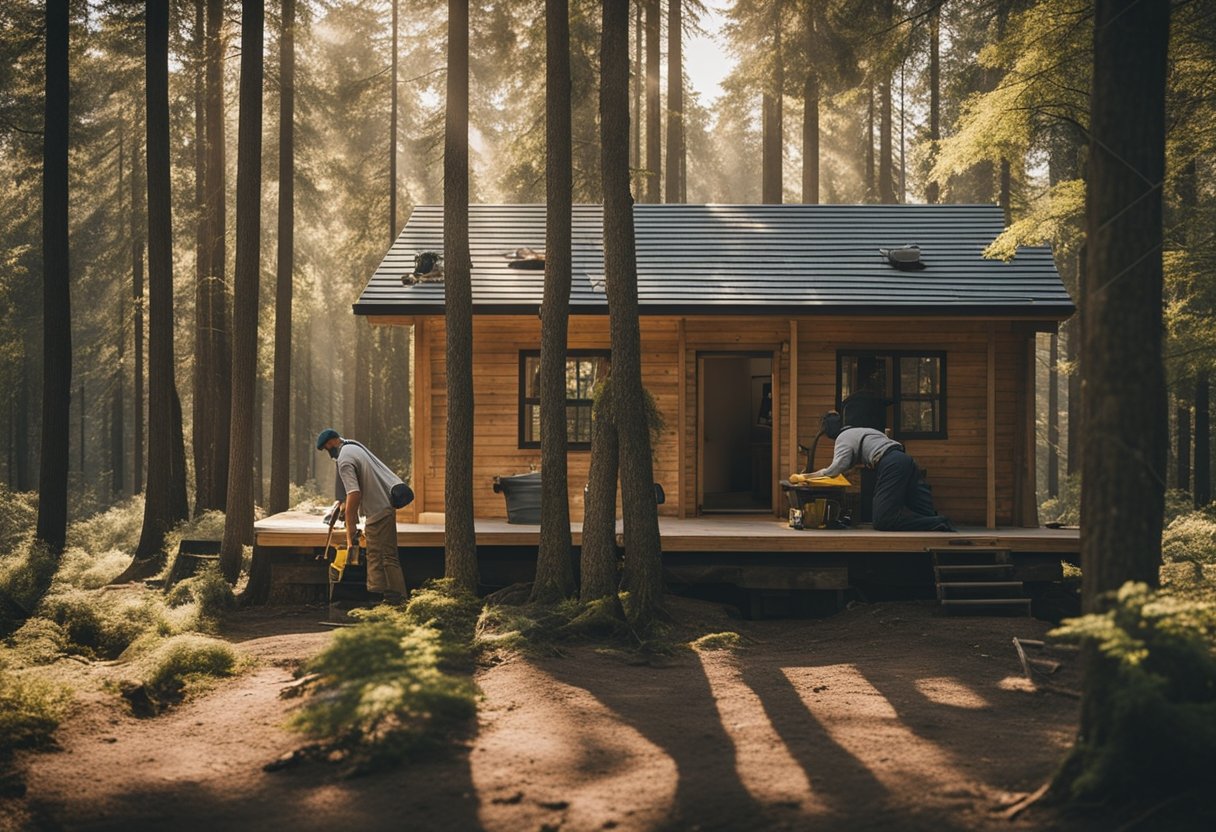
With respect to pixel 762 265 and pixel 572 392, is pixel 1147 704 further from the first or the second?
pixel 762 265

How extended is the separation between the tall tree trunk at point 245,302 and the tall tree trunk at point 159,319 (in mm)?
2215

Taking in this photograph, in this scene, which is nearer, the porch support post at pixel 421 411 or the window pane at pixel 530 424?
the porch support post at pixel 421 411

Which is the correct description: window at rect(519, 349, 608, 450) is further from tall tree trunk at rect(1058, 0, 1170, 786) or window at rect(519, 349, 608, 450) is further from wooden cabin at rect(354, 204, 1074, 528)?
tall tree trunk at rect(1058, 0, 1170, 786)

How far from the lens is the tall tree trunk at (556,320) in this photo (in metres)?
10.7

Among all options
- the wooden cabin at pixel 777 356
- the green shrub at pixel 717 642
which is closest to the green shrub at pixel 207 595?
the wooden cabin at pixel 777 356

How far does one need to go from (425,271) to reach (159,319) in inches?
186

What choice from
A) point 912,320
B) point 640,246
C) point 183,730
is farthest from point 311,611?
point 912,320

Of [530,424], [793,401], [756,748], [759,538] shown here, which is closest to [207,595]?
[530,424]

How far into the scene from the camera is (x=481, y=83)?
3083cm

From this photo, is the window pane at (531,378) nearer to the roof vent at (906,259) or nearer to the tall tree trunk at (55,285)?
the roof vent at (906,259)

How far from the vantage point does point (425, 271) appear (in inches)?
581

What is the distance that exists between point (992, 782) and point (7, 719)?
580 centimetres

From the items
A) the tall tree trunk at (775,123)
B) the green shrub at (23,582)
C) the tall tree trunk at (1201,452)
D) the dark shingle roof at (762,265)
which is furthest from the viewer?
the tall tree trunk at (1201,452)

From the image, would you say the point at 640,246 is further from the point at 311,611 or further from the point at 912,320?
the point at 311,611
